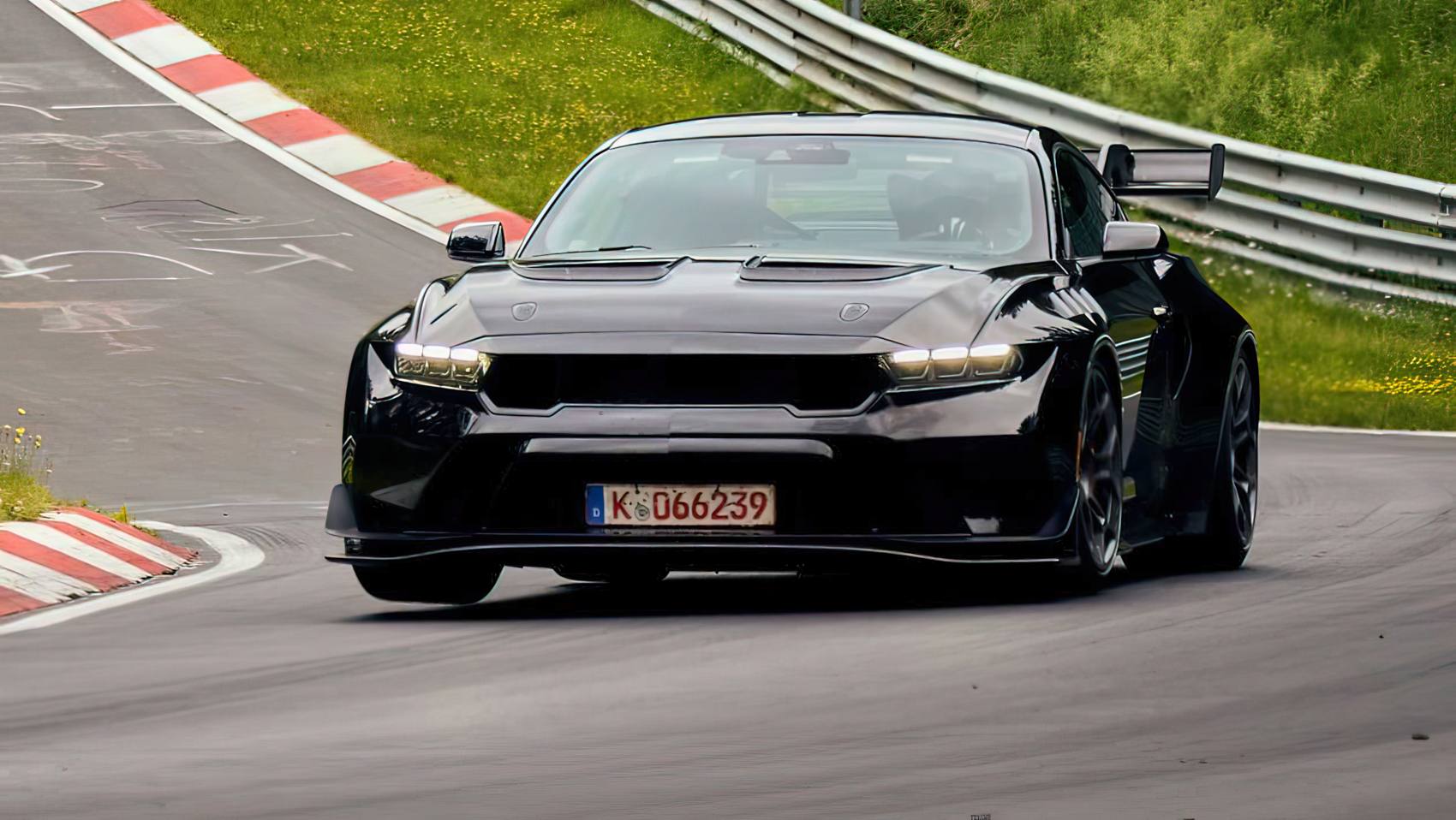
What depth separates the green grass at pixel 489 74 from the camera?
76.9 ft

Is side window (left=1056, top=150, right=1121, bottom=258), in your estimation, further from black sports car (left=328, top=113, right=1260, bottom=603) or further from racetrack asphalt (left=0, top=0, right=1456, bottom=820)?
racetrack asphalt (left=0, top=0, right=1456, bottom=820)

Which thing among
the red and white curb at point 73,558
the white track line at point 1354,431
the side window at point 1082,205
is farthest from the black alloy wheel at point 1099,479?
the white track line at point 1354,431

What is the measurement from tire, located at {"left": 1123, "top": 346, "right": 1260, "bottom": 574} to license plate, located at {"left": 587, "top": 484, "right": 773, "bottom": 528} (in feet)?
7.15

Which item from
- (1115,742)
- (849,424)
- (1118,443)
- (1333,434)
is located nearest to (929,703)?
(1115,742)

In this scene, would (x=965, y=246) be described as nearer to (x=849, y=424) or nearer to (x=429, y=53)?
(x=849, y=424)

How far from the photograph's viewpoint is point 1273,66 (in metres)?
21.5

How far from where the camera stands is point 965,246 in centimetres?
843

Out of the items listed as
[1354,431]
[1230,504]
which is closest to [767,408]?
[1230,504]

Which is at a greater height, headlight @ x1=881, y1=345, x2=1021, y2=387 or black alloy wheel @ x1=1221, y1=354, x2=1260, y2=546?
headlight @ x1=881, y1=345, x2=1021, y2=387

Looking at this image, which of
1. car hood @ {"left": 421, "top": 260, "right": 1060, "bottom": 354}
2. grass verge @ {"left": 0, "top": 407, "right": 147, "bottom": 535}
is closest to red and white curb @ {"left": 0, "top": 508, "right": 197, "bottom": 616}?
grass verge @ {"left": 0, "top": 407, "right": 147, "bottom": 535}

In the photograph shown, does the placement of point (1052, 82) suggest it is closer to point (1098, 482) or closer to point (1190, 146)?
point (1190, 146)

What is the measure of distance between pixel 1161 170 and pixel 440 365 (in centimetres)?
892

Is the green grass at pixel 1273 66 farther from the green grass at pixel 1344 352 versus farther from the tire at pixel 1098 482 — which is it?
the tire at pixel 1098 482

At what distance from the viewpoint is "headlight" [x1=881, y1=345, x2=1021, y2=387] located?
738cm
